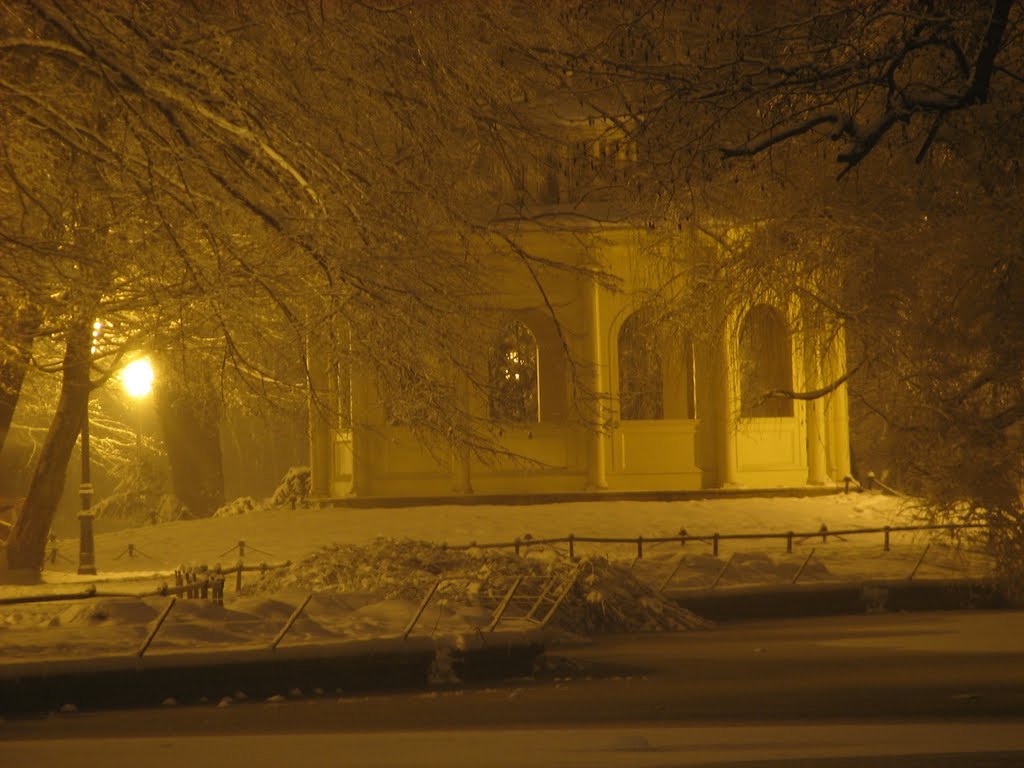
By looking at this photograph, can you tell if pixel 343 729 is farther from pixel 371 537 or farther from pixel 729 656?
pixel 371 537

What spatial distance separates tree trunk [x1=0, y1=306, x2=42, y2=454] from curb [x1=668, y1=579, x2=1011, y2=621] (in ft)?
27.0

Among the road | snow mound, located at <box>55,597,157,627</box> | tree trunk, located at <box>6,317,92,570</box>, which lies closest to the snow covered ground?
snow mound, located at <box>55,597,157,627</box>

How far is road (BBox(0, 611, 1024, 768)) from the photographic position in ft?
28.9

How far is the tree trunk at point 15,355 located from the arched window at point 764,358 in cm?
832

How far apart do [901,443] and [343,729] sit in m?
8.32

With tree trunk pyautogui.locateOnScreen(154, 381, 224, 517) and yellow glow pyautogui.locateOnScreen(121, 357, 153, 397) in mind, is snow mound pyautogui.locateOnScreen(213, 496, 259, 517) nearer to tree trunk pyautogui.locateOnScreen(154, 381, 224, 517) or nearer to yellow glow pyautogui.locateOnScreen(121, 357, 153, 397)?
tree trunk pyautogui.locateOnScreen(154, 381, 224, 517)

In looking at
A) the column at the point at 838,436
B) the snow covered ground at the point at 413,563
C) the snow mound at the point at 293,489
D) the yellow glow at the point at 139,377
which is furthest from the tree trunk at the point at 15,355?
the column at the point at 838,436

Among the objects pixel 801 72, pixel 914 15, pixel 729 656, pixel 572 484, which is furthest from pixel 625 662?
pixel 572 484

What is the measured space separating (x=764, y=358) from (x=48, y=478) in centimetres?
1116

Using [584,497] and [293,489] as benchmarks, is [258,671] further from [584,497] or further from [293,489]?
[293,489]

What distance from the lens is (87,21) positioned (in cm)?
1085

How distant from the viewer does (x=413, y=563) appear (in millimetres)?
17219

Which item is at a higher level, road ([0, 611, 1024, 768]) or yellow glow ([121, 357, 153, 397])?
yellow glow ([121, 357, 153, 397])

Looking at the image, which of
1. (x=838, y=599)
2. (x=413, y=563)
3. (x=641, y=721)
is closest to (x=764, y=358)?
(x=838, y=599)
